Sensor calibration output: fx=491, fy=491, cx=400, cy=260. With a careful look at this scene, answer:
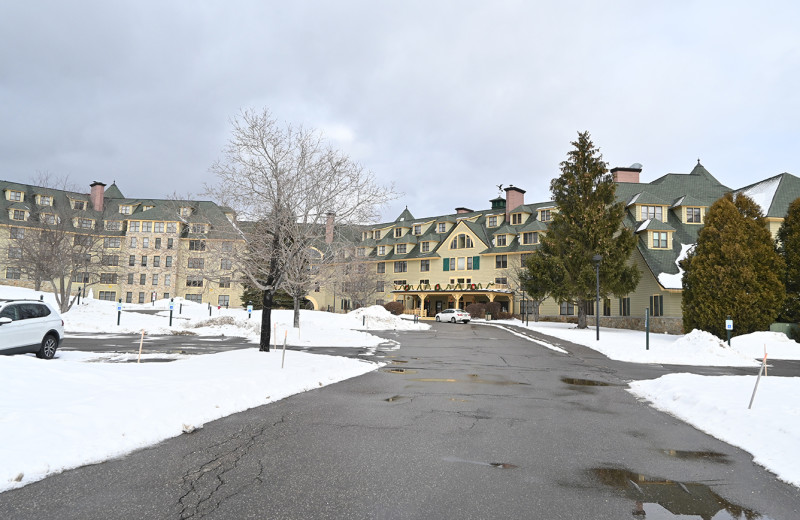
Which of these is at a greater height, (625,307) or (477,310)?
(625,307)

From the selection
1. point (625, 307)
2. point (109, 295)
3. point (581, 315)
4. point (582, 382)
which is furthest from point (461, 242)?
point (109, 295)

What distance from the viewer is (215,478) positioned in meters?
5.04

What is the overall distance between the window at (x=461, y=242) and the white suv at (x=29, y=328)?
48.0 m

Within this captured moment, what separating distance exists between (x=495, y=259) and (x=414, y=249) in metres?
12.3

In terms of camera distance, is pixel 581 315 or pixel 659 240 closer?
pixel 581 315

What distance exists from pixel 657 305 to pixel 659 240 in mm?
5349

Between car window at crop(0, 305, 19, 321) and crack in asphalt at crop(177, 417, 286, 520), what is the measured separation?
9389mm

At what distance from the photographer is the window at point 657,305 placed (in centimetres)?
3447

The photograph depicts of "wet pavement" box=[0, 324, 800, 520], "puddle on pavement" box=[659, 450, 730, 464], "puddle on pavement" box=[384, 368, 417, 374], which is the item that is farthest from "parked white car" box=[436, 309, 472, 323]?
"puddle on pavement" box=[659, 450, 730, 464]

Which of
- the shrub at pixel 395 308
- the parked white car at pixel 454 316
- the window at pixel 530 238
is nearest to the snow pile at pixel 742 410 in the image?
the parked white car at pixel 454 316

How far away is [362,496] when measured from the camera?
458cm

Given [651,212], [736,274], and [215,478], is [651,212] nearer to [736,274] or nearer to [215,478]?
[736,274]

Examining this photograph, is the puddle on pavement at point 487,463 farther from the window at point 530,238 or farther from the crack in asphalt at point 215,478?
the window at point 530,238

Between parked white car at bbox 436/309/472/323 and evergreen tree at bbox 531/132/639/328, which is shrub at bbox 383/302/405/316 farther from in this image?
evergreen tree at bbox 531/132/639/328
